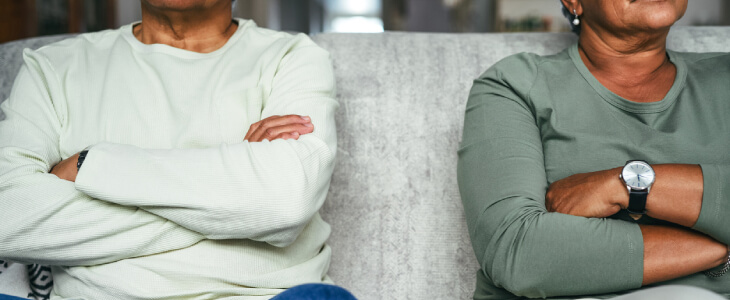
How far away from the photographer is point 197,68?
50.0 inches

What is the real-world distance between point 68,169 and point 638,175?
104cm

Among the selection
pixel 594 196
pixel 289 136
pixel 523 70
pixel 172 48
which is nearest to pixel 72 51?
pixel 172 48

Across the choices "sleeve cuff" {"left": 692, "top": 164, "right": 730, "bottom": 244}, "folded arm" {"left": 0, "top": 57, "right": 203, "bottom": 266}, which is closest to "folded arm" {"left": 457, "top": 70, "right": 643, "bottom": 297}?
"sleeve cuff" {"left": 692, "top": 164, "right": 730, "bottom": 244}

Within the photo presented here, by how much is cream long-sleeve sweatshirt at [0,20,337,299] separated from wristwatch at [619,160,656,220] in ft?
1.79

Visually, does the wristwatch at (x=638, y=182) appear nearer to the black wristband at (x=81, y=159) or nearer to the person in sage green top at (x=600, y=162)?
the person in sage green top at (x=600, y=162)

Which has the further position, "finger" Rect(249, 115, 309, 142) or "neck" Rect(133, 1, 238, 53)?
"neck" Rect(133, 1, 238, 53)

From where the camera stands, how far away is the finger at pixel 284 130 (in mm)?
1096

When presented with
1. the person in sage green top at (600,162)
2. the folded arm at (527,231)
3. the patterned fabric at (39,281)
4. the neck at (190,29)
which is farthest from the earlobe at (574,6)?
the patterned fabric at (39,281)

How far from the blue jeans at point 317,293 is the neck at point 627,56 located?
33.4 inches

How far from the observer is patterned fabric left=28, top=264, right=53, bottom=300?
1.23 m

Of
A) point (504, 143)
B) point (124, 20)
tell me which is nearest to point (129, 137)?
point (504, 143)

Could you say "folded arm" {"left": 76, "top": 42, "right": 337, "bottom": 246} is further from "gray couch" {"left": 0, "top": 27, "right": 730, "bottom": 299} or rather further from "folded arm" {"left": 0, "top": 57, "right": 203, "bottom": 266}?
"gray couch" {"left": 0, "top": 27, "right": 730, "bottom": 299}

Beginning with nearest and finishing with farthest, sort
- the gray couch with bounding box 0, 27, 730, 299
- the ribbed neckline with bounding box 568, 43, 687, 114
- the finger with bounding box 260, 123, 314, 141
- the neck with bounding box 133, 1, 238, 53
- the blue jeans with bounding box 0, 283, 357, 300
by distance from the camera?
1. the blue jeans with bounding box 0, 283, 357, 300
2. the finger with bounding box 260, 123, 314, 141
3. the ribbed neckline with bounding box 568, 43, 687, 114
4. the neck with bounding box 133, 1, 238, 53
5. the gray couch with bounding box 0, 27, 730, 299

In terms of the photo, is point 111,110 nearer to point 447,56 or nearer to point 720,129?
point 447,56
